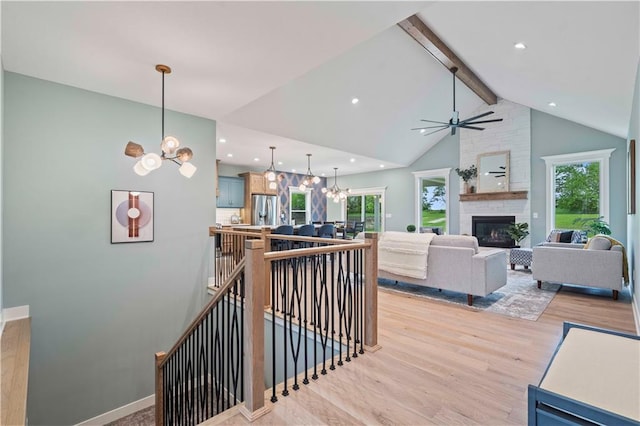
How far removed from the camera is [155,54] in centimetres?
261

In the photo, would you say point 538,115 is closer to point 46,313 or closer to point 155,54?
point 155,54

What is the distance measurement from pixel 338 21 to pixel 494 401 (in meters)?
2.82

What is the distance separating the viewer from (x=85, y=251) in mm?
Result: 3357

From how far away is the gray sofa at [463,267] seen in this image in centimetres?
390

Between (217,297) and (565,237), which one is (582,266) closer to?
(565,237)

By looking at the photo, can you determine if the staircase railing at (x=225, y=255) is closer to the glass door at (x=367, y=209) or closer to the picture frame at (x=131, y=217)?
the picture frame at (x=131, y=217)

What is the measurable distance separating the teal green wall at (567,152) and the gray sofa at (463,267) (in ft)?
12.8

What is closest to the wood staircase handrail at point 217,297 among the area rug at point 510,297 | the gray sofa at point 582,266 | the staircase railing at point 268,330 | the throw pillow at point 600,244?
the staircase railing at point 268,330

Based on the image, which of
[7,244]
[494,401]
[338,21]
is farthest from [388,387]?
[7,244]

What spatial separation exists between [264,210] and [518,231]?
21.8 ft

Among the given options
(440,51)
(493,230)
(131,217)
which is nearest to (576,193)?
(493,230)

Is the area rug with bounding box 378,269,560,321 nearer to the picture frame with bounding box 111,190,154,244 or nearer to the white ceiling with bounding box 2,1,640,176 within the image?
the white ceiling with bounding box 2,1,640,176

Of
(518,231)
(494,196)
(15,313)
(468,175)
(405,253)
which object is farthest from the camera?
(468,175)

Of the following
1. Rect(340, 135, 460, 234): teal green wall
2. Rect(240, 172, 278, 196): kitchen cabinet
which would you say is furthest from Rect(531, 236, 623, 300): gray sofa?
Rect(240, 172, 278, 196): kitchen cabinet
